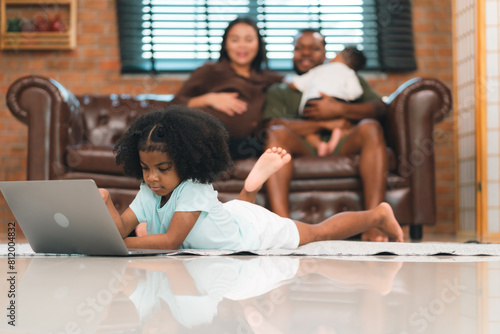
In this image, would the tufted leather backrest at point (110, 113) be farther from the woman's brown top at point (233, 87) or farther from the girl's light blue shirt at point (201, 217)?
the girl's light blue shirt at point (201, 217)

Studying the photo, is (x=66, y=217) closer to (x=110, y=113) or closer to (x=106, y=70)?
(x=110, y=113)

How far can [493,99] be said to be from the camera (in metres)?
3.15

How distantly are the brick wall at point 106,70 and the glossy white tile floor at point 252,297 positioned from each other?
296cm

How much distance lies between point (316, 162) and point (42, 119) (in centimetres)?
130

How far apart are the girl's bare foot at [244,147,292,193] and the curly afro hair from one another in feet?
0.44

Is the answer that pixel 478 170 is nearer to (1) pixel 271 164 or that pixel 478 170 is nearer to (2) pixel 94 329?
(1) pixel 271 164

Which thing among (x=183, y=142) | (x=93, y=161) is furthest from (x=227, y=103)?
(x=183, y=142)

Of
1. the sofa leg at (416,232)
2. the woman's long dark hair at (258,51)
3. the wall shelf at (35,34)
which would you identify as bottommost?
the sofa leg at (416,232)

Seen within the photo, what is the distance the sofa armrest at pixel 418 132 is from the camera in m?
2.87

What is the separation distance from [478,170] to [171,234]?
2121mm

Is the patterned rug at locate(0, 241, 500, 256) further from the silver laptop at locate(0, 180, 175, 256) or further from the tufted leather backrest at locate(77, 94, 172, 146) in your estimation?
the tufted leather backrest at locate(77, 94, 172, 146)

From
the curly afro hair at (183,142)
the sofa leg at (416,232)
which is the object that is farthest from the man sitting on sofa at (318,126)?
the curly afro hair at (183,142)

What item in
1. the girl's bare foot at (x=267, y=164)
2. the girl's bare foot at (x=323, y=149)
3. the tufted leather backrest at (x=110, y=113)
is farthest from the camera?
the tufted leather backrest at (x=110, y=113)

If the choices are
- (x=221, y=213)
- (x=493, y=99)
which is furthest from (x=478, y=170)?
(x=221, y=213)
